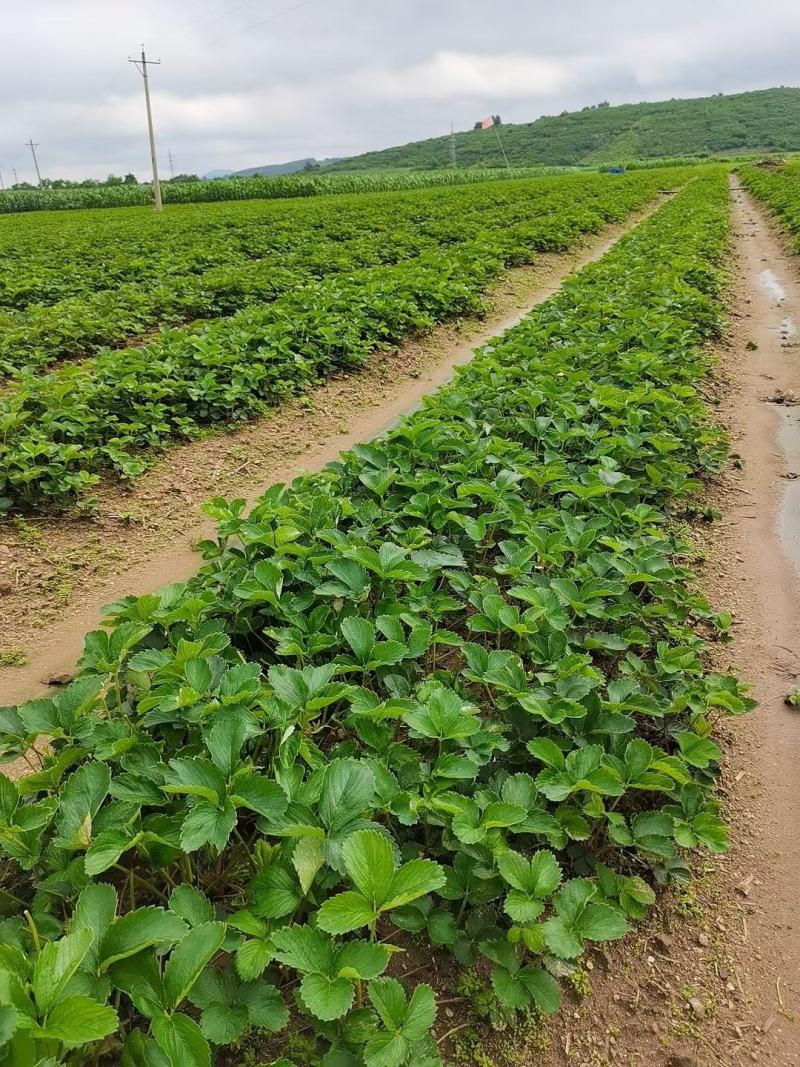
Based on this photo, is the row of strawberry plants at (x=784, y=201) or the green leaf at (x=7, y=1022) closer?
the green leaf at (x=7, y=1022)

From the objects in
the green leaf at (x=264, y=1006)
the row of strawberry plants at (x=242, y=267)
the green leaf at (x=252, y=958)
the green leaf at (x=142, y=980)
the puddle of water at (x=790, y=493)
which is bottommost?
the puddle of water at (x=790, y=493)

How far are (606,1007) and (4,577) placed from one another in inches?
154

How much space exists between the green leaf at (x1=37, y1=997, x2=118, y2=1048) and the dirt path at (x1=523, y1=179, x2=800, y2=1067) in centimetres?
103

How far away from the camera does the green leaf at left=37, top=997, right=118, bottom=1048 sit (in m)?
1.10

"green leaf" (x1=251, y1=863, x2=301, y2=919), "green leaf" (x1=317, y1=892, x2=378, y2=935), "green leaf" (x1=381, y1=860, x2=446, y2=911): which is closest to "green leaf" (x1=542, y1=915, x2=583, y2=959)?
"green leaf" (x1=381, y1=860, x2=446, y2=911)

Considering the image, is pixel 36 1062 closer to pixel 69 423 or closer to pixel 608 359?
pixel 69 423

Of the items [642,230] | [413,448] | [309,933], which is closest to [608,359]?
[413,448]

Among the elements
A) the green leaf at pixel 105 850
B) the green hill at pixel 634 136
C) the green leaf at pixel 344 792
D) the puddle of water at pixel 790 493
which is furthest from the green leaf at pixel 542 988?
the green hill at pixel 634 136

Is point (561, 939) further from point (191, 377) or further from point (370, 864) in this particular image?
point (191, 377)

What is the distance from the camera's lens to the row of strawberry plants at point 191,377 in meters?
4.88

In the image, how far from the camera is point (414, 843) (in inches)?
74.8

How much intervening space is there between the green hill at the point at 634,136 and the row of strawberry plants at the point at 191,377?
89138 mm

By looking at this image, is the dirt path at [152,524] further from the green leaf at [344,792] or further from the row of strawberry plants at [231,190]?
the row of strawberry plants at [231,190]

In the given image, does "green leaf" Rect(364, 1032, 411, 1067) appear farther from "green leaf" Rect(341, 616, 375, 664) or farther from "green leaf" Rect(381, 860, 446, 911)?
"green leaf" Rect(341, 616, 375, 664)
